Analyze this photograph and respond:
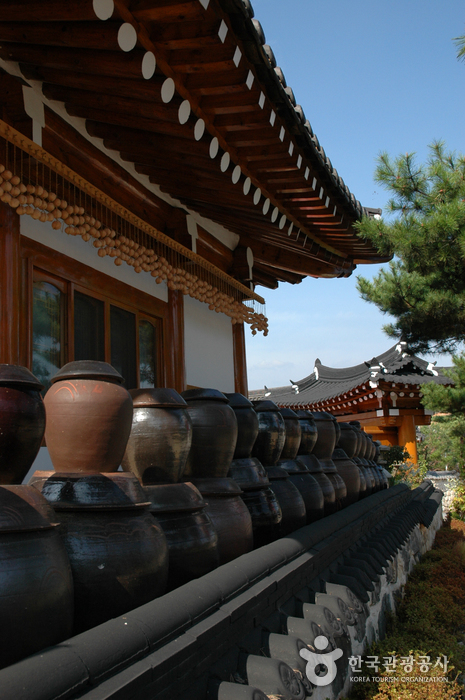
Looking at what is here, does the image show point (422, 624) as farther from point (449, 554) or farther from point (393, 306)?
point (393, 306)

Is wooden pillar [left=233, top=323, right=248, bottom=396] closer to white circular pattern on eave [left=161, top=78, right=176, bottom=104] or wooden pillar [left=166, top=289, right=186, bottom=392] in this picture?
wooden pillar [left=166, top=289, right=186, bottom=392]

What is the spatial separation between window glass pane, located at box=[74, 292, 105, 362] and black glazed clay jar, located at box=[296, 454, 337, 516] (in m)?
1.99

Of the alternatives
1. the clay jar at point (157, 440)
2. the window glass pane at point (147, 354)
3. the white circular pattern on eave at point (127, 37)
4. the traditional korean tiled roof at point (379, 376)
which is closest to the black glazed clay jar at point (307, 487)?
the clay jar at point (157, 440)

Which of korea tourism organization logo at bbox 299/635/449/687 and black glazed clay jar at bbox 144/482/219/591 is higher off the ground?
black glazed clay jar at bbox 144/482/219/591

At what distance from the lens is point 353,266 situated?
784cm

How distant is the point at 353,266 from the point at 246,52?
497cm

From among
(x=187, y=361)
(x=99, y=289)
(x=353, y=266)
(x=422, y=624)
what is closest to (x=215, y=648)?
(x=422, y=624)

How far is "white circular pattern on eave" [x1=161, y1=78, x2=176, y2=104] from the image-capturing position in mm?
3135

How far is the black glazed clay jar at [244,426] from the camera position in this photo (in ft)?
9.48

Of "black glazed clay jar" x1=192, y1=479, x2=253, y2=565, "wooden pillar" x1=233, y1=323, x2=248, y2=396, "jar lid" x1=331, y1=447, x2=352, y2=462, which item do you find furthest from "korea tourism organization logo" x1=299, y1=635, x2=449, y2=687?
"wooden pillar" x1=233, y1=323, x2=248, y2=396

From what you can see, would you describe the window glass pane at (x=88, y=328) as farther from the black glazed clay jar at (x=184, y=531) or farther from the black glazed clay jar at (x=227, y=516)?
the black glazed clay jar at (x=184, y=531)

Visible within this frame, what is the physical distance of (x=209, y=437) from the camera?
2.50m

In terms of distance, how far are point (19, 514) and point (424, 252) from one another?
22.0ft

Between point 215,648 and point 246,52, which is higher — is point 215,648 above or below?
below
